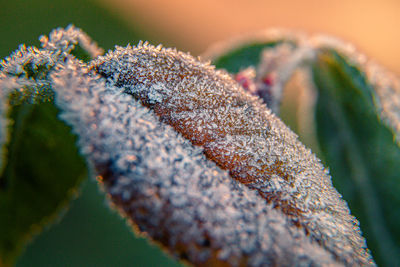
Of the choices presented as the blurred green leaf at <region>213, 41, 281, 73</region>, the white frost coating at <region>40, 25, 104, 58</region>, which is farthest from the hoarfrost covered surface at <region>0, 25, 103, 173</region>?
the blurred green leaf at <region>213, 41, 281, 73</region>

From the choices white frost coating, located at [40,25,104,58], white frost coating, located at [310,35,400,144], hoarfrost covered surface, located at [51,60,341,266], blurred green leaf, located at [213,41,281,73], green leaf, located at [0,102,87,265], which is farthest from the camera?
blurred green leaf, located at [213,41,281,73]

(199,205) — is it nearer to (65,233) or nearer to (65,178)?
(65,178)

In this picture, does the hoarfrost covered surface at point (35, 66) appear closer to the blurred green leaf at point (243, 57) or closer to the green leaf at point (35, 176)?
the green leaf at point (35, 176)

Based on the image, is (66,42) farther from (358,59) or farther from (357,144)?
(357,144)

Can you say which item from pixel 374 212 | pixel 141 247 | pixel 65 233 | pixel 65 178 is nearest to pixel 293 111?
pixel 141 247

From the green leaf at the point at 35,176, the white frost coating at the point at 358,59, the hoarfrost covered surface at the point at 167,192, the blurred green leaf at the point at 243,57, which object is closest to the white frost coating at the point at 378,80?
the white frost coating at the point at 358,59

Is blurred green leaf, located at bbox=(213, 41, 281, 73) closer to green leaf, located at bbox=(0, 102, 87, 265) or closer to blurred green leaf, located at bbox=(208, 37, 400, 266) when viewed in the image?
blurred green leaf, located at bbox=(208, 37, 400, 266)

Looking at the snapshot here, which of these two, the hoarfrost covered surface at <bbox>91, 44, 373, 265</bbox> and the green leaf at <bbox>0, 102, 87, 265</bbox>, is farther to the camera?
the green leaf at <bbox>0, 102, 87, 265</bbox>
